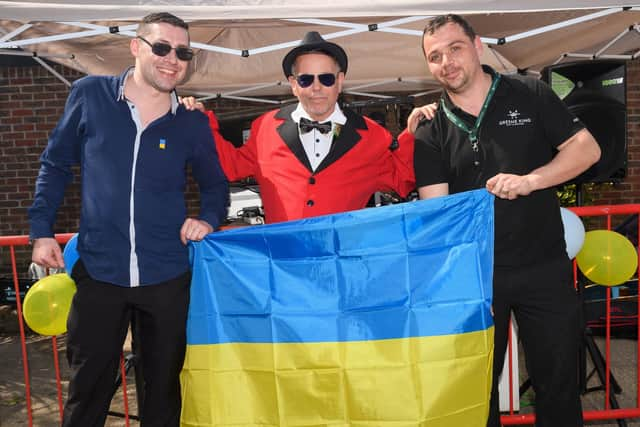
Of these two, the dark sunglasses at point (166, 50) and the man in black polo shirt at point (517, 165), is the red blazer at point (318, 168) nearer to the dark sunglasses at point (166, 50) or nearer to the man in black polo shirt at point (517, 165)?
the man in black polo shirt at point (517, 165)

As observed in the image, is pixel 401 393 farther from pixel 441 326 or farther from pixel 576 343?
pixel 576 343

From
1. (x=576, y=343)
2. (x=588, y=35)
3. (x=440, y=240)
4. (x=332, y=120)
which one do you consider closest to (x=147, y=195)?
(x=332, y=120)

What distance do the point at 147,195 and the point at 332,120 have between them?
0.89 meters

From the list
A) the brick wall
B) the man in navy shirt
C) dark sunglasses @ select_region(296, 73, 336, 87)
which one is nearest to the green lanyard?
dark sunglasses @ select_region(296, 73, 336, 87)

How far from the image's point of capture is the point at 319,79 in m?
2.75

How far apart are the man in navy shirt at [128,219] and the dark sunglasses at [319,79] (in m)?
0.50

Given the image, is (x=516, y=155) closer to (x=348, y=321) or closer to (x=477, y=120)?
(x=477, y=120)

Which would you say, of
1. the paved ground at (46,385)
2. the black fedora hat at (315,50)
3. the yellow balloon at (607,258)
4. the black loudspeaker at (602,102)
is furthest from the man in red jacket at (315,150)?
the paved ground at (46,385)

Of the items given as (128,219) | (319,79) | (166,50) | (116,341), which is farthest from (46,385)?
(319,79)

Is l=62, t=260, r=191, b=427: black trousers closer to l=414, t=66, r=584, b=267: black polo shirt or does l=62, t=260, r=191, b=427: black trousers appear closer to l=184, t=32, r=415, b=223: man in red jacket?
l=184, t=32, r=415, b=223: man in red jacket

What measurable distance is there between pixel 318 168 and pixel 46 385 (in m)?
3.61

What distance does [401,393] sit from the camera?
7.97 feet

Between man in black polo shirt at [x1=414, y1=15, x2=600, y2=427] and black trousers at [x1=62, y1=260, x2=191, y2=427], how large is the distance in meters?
1.20

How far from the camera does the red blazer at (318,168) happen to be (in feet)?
9.21
